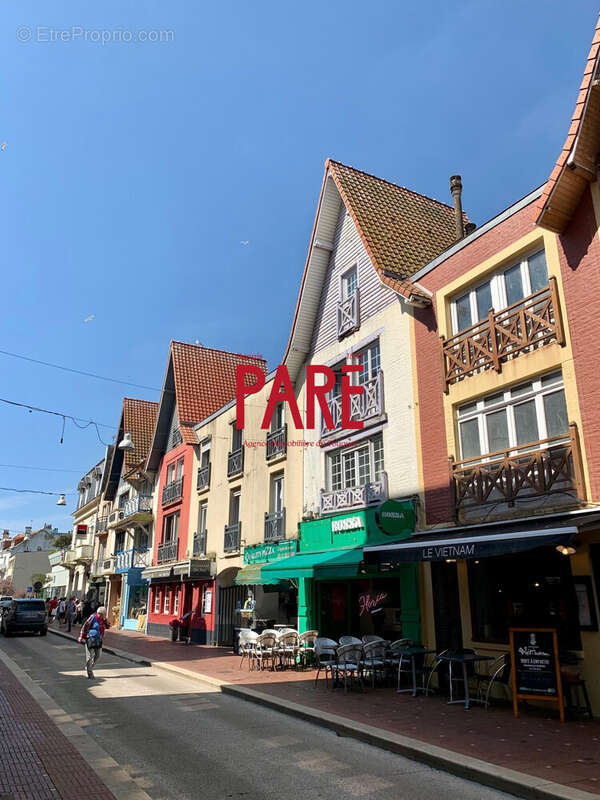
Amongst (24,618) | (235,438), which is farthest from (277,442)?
(24,618)

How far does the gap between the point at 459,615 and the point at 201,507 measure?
52.4ft

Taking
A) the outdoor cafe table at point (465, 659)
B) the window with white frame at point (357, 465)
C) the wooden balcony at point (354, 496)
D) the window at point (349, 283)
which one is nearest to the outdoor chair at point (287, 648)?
the wooden balcony at point (354, 496)

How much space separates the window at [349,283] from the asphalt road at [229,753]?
1116cm

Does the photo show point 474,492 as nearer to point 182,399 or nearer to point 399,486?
point 399,486

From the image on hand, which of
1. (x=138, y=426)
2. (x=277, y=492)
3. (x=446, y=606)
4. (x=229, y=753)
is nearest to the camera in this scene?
(x=229, y=753)

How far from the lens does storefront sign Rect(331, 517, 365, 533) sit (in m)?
14.5

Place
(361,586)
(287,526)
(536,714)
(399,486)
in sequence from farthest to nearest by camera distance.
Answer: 1. (287,526)
2. (361,586)
3. (399,486)
4. (536,714)

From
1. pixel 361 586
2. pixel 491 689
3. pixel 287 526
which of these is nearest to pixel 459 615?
pixel 491 689

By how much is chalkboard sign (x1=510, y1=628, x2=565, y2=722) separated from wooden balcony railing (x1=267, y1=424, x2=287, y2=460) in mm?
11100

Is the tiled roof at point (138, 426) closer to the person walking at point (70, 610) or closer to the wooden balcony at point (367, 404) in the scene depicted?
the person walking at point (70, 610)

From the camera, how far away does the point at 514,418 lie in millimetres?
11375

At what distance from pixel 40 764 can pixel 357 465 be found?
10809mm

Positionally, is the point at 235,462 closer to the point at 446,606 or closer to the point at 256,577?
the point at 256,577

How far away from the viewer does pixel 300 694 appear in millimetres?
11148
